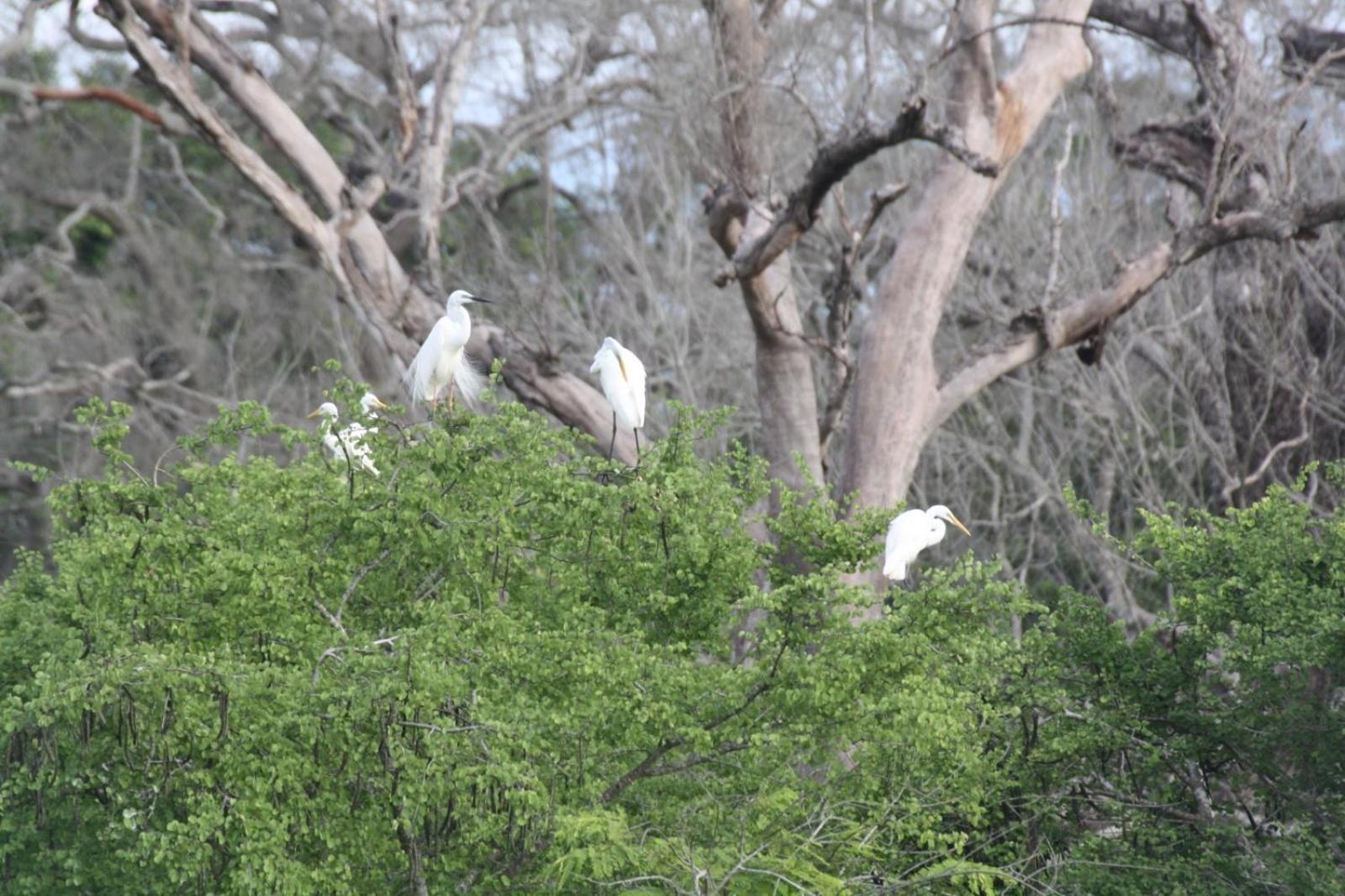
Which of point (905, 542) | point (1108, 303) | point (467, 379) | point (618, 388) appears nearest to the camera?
point (618, 388)

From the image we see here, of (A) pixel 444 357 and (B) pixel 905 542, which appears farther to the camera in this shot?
(A) pixel 444 357

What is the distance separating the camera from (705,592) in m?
6.73

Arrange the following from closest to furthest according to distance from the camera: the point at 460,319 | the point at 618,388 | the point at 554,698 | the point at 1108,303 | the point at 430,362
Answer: the point at 554,698 → the point at 618,388 → the point at 430,362 → the point at 460,319 → the point at 1108,303

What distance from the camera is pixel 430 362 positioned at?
938 centimetres

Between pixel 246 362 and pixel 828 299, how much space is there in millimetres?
12955

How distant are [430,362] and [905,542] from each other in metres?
2.65

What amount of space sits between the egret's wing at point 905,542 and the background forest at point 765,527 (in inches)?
28.9

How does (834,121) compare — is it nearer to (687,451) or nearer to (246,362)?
(687,451)

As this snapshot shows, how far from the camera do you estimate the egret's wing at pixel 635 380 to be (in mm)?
8328

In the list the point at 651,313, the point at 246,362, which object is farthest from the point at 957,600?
the point at 246,362

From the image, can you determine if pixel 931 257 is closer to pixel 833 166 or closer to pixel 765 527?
pixel 833 166

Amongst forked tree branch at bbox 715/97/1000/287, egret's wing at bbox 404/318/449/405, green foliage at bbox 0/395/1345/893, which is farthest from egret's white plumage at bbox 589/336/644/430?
forked tree branch at bbox 715/97/1000/287

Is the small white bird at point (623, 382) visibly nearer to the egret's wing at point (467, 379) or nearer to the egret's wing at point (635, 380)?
the egret's wing at point (635, 380)

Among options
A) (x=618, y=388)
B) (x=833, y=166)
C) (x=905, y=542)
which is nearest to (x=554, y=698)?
(x=618, y=388)
